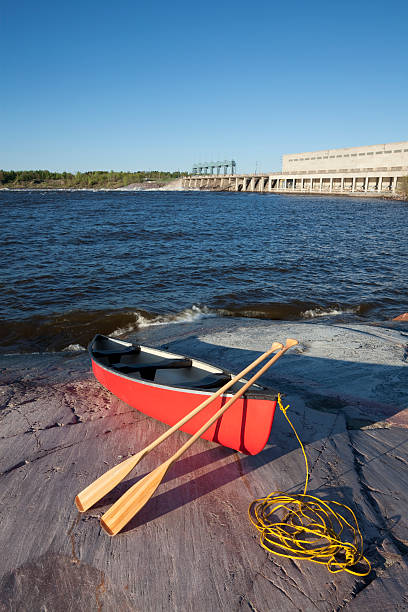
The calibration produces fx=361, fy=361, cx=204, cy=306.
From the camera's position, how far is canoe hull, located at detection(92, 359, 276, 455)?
426cm

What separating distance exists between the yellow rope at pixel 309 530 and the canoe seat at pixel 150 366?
2.56 meters

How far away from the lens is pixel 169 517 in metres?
3.69

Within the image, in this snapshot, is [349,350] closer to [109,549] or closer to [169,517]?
[169,517]

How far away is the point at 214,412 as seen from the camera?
4527 millimetres

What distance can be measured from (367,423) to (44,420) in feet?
15.6

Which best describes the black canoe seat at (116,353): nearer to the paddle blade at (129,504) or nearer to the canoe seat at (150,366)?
the canoe seat at (150,366)

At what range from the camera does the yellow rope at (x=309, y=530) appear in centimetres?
325

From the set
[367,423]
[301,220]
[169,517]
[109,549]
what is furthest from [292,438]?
[301,220]

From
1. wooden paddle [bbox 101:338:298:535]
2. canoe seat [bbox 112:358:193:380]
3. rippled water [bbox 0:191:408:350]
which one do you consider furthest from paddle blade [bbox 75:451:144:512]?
rippled water [bbox 0:191:408:350]

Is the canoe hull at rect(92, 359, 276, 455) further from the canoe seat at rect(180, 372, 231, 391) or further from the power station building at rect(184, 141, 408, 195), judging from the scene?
the power station building at rect(184, 141, 408, 195)

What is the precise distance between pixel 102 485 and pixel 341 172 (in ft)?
307

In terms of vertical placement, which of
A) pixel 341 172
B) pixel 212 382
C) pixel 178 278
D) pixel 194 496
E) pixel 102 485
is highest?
pixel 341 172

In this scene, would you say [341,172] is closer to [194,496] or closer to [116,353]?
[116,353]

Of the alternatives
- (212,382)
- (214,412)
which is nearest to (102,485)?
(214,412)
